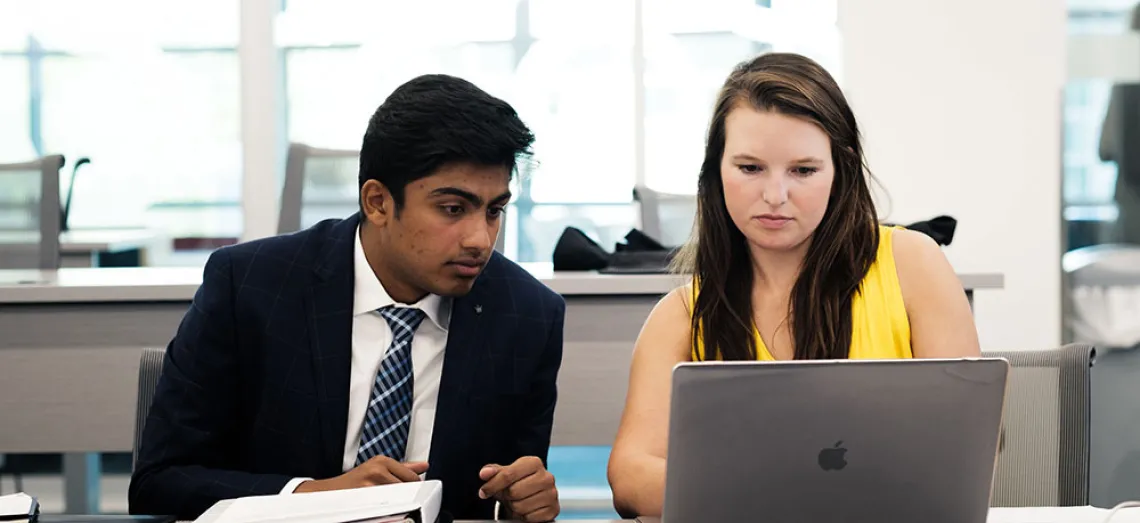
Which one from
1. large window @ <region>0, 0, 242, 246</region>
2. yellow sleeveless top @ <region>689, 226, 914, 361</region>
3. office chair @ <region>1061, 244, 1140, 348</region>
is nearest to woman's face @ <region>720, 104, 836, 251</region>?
yellow sleeveless top @ <region>689, 226, 914, 361</region>

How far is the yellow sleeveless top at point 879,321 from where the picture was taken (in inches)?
54.8

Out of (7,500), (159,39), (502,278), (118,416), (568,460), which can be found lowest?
(568,460)

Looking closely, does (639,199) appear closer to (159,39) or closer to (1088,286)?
(1088,286)

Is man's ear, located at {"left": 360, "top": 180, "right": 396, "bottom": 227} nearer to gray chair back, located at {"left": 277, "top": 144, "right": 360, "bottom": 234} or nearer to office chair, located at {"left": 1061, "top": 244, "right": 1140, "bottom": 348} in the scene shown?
gray chair back, located at {"left": 277, "top": 144, "right": 360, "bottom": 234}

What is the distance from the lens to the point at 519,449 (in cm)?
147

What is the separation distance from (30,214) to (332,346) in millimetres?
2047

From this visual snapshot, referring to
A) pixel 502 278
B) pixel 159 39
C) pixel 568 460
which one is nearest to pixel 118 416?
pixel 502 278

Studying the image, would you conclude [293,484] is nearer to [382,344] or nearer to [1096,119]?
[382,344]

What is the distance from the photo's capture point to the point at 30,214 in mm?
3062

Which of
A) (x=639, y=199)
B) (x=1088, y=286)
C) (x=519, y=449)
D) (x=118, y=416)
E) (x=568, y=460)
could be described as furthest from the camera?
(x=568, y=460)

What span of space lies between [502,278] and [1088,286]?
3.43 meters

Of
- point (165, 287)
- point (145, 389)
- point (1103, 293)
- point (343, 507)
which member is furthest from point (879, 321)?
point (1103, 293)

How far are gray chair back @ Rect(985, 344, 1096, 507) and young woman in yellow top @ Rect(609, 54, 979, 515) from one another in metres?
0.11

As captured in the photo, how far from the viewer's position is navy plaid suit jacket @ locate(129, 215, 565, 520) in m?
1.38
